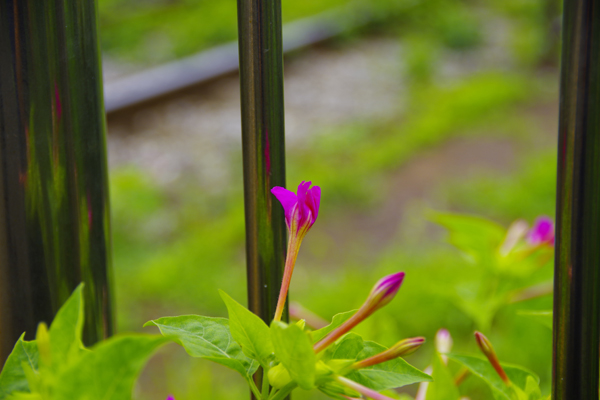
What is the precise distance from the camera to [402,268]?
4.42 feet

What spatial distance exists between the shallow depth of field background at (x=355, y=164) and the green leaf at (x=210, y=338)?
0.19 metres

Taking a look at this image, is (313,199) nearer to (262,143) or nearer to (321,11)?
(262,143)

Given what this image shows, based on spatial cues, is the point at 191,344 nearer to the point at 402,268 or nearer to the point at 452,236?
the point at 452,236

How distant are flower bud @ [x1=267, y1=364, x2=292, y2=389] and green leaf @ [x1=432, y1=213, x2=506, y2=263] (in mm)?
215

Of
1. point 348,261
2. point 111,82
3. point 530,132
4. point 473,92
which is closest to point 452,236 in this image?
point 348,261

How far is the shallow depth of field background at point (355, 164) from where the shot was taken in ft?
4.09

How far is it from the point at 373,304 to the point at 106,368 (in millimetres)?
95

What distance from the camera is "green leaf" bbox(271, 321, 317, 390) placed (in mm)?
182

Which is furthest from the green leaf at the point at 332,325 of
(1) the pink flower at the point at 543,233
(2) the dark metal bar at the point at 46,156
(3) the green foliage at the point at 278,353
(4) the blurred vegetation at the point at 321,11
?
(4) the blurred vegetation at the point at 321,11

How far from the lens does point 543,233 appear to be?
43 cm

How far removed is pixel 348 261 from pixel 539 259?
42.8 inches

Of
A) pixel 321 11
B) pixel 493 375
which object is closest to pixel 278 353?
pixel 493 375

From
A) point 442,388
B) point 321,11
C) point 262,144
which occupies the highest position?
point 321,11

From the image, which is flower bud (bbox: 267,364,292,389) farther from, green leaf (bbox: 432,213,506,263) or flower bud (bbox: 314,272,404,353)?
green leaf (bbox: 432,213,506,263)
